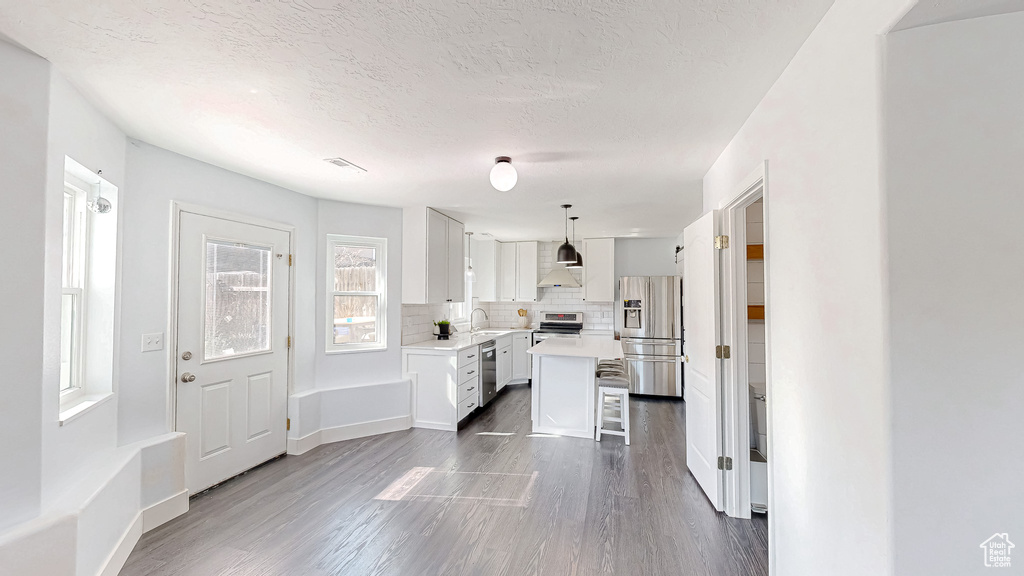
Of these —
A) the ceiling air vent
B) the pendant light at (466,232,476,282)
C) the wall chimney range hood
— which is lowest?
the wall chimney range hood

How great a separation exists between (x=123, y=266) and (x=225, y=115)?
1197 millimetres

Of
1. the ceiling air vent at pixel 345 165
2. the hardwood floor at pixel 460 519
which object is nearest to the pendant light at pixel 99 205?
the ceiling air vent at pixel 345 165

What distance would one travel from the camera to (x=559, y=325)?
660 centimetres

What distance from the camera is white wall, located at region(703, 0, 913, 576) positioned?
111 cm

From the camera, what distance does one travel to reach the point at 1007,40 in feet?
3.41

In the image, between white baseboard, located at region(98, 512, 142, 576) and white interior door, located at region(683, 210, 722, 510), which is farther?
white interior door, located at region(683, 210, 722, 510)

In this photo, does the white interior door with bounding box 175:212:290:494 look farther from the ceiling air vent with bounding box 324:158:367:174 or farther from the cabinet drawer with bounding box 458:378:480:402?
the cabinet drawer with bounding box 458:378:480:402

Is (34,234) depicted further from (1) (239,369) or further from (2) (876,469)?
(2) (876,469)

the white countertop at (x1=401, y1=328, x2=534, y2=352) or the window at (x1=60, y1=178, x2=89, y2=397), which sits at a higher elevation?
the window at (x1=60, y1=178, x2=89, y2=397)

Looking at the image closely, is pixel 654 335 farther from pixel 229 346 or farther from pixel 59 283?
pixel 59 283

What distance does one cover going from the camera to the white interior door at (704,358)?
266 cm

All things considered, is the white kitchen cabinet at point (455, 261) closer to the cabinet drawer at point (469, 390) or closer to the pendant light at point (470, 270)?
the cabinet drawer at point (469, 390)

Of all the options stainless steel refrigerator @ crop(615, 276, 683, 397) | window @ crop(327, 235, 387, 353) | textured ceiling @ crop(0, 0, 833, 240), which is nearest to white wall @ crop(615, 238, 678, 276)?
stainless steel refrigerator @ crop(615, 276, 683, 397)

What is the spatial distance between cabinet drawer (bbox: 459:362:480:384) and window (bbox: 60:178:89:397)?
2.88 meters
